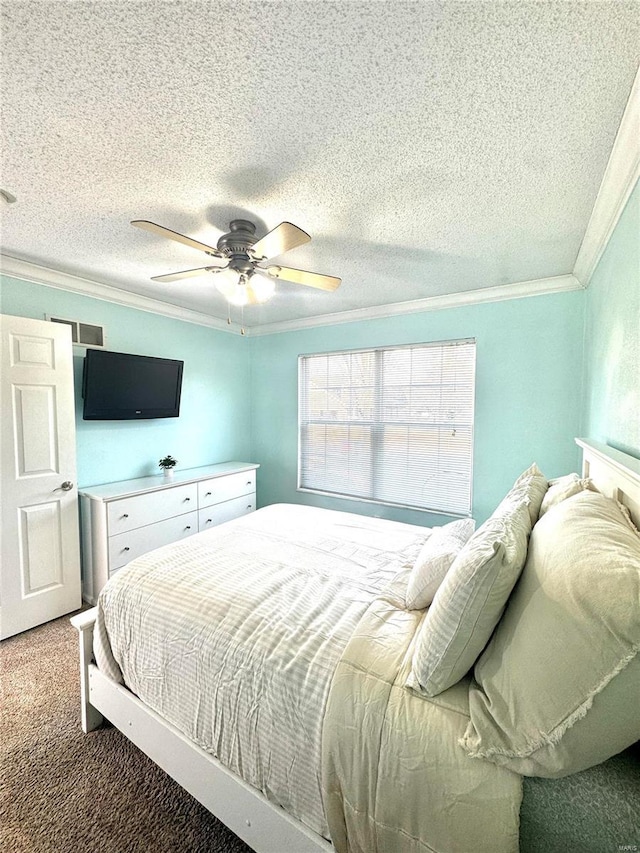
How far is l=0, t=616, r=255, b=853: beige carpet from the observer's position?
1237mm

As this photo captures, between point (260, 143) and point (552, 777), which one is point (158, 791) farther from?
point (260, 143)

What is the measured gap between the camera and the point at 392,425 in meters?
3.51

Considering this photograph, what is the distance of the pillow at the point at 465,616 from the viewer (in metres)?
0.91

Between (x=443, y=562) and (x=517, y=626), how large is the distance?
0.50 meters

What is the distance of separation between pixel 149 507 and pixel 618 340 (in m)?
3.32

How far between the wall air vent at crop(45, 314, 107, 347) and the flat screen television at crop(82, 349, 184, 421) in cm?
21

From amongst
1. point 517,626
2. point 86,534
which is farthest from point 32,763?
point 517,626

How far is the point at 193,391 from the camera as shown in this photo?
3.76 m

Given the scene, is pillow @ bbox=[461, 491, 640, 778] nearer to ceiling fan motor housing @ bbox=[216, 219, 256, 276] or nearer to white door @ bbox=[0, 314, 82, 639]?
ceiling fan motor housing @ bbox=[216, 219, 256, 276]

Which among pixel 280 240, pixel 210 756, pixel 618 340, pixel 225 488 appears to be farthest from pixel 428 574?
pixel 225 488

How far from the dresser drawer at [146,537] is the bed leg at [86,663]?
3.69 feet

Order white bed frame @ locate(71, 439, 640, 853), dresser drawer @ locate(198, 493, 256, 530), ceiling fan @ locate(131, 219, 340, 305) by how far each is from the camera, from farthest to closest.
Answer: dresser drawer @ locate(198, 493, 256, 530) < ceiling fan @ locate(131, 219, 340, 305) < white bed frame @ locate(71, 439, 640, 853)

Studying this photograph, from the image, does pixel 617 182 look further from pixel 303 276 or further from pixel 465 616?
pixel 465 616

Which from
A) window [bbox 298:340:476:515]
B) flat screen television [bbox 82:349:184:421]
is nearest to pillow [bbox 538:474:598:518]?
window [bbox 298:340:476:515]
